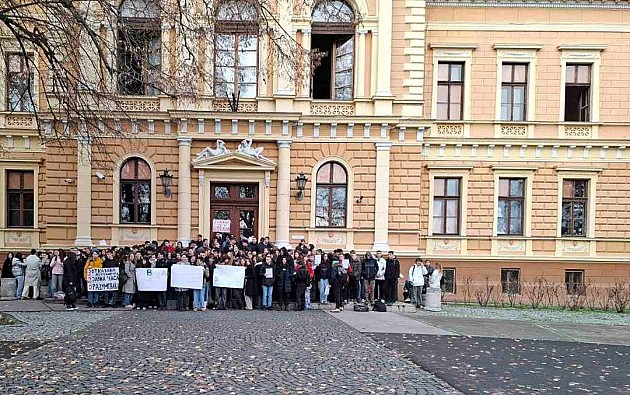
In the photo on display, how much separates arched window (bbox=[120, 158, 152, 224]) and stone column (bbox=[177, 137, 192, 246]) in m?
1.45

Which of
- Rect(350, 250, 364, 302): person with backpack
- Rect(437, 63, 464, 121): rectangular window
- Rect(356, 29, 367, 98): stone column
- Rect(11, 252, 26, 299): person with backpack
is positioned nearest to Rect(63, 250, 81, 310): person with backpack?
Rect(11, 252, 26, 299): person with backpack

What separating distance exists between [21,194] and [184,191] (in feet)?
24.5

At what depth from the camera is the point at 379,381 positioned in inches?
339

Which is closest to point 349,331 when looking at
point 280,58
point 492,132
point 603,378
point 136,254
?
point 603,378

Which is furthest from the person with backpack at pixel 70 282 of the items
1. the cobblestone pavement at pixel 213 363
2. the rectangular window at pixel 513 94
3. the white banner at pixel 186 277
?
the rectangular window at pixel 513 94

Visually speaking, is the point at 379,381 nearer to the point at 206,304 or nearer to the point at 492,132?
the point at 206,304

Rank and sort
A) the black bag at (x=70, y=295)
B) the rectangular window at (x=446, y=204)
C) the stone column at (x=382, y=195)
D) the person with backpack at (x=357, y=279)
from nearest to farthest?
1. the black bag at (x=70, y=295)
2. the person with backpack at (x=357, y=279)
3. the stone column at (x=382, y=195)
4. the rectangular window at (x=446, y=204)

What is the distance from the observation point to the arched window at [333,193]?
23.2 m

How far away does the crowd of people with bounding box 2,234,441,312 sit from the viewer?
17203 millimetres

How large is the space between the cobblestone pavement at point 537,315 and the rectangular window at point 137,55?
1103 cm

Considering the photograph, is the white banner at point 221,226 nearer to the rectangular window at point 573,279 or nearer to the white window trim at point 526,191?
the white window trim at point 526,191

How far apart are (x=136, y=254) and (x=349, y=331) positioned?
7839 millimetres

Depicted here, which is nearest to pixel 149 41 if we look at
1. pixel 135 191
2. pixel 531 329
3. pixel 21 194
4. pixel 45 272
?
pixel 45 272

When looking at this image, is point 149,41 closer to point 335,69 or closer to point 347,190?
point 347,190
